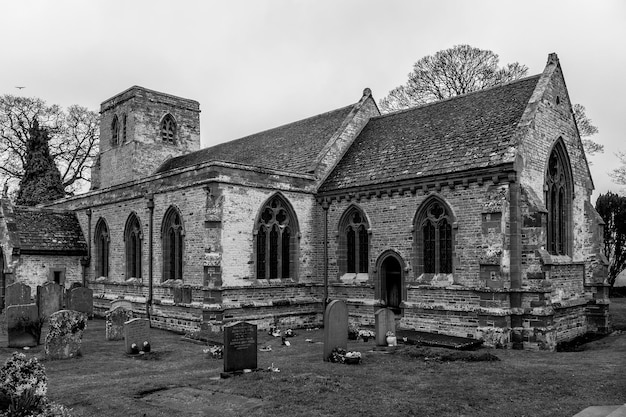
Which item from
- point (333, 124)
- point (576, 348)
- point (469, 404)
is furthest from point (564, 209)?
point (469, 404)

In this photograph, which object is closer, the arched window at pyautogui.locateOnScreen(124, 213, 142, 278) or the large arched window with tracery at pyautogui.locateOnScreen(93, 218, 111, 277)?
the arched window at pyautogui.locateOnScreen(124, 213, 142, 278)

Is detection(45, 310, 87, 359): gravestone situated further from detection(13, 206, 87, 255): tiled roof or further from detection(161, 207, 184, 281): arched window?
detection(13, 206, 87, 255): tiled roof

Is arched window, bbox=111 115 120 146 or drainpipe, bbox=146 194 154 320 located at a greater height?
arched window, bbox=111 115 120 146

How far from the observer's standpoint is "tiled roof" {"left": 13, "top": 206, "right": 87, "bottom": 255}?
2678 centimetres

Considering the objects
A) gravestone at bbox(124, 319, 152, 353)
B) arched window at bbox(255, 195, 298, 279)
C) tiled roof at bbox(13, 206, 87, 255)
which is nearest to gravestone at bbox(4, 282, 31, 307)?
tiled roof at bbox(13, 206, 87, 255)

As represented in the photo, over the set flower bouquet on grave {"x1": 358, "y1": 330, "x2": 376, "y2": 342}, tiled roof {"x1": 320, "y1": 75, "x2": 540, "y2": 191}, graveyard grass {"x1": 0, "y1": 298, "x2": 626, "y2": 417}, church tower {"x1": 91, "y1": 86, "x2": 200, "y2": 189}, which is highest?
church tower {"x1": 91, "y1": 86, "x2": 200, "y2": 189}

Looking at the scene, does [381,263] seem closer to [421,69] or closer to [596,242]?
[596,242]

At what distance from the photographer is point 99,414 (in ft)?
30.5

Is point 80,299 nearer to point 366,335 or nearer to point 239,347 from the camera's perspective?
point 366,335

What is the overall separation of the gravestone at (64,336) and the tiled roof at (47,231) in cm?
1296

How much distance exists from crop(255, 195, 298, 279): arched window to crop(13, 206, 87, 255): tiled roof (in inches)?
473

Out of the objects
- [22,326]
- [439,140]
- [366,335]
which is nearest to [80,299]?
[22,326]

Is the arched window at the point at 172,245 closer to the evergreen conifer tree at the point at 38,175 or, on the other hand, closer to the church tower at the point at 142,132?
the church tower at the point at 142,132

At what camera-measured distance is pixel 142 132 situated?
1305 inches
